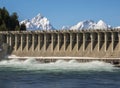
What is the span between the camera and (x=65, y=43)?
108750 millimetres

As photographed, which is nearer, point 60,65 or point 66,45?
point 60,65

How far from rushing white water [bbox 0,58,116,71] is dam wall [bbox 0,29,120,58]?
7757 mm

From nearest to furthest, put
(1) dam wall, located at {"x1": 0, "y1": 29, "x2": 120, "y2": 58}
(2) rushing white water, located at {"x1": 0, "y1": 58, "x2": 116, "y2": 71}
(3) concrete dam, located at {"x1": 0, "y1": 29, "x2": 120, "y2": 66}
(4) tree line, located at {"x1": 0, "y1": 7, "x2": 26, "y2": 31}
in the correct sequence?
(2) rushing white water, located at {"x1": 0, "y1": 58, "x2": 116, "y2": 71} → (3) concrete dam, located at {"x1": 0, "y1": 29, "x2": 120, "y2": 66} → (1) dam wall, located at {"x1": 0, "y1": 29, "x2": 120, "y2": 58} → (4) tree line, located at {"x1": 0, "y1": 7, "x2": 26, "y2": 31}

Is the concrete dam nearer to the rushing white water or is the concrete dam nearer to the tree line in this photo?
the rushing white water

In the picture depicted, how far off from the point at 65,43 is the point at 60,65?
18.3 metres

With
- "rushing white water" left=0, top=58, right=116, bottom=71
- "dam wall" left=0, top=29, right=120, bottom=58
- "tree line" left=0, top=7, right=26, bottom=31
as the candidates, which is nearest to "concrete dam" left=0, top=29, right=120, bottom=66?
"dam wall" left=0, top=29, right=120, bottom=58

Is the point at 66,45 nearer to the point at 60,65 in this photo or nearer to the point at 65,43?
the point at 65,43

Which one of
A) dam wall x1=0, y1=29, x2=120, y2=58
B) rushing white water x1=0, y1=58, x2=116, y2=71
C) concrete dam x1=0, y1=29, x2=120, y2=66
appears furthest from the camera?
dam wall x1=0, y1=29, x2=120, y2=58

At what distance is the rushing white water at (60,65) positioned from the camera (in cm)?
8169

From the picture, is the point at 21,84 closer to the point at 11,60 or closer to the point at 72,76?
the point at 72,76

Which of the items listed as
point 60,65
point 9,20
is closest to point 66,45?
point 60,65

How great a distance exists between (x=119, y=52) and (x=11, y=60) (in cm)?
2611

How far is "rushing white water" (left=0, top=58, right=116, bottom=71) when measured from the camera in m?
81.7

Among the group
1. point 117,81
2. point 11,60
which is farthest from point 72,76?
point 11,60
